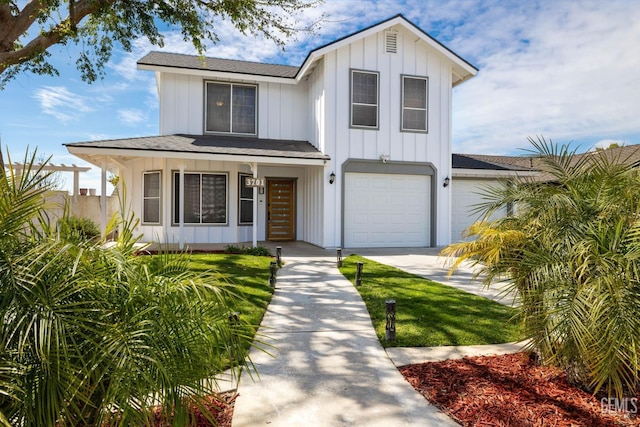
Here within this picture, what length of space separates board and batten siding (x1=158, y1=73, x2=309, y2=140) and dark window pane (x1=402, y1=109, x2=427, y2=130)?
12.7 ft

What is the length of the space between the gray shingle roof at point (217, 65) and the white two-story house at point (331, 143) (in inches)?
4.3

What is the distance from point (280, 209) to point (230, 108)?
13.9ft

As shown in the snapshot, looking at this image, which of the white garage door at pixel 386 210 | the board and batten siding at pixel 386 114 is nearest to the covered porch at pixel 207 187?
the board and batten siding at pixel 386 114

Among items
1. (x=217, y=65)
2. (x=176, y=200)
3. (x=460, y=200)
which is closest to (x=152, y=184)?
(x=176, y=200)

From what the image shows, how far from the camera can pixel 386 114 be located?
1291 centimetres

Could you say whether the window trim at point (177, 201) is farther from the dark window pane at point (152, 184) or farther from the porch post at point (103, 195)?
the porch post at point (103, 195)

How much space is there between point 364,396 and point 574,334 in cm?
168

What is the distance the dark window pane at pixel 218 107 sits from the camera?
13.9m

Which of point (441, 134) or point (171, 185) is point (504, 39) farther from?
point (171, 185)

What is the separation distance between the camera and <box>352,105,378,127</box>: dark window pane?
41.8 feet

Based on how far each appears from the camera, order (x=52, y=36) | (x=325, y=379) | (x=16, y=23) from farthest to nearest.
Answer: (x=52, y=36)
(x=16, y=23)
(x=325, y=379)

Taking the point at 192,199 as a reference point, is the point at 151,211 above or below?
below

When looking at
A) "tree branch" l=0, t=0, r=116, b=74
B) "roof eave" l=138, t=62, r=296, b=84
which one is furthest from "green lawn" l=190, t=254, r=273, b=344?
"roof eave" l=138, t=62, r=296, b=84

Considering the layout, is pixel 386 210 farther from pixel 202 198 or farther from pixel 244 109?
pixel 244 109
